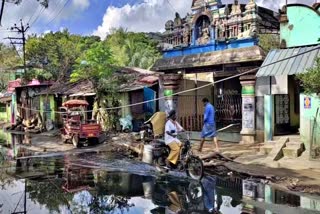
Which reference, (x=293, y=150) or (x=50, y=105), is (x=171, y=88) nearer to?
(x=293, y=150)

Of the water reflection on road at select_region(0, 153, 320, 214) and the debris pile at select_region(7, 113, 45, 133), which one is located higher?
the debris pile at select_region(7, 113, 45, 133)

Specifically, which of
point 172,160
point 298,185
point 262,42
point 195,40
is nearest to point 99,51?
point 195,40

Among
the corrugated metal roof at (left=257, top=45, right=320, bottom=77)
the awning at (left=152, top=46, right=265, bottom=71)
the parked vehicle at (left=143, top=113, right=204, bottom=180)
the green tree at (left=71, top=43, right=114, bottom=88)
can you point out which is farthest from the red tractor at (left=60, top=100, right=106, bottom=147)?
the corrugated metal roof at (left=257, top=45, right=320, bottom=77)

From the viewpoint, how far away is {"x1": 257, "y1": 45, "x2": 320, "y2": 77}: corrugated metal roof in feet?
44.6

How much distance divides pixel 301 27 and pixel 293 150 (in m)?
4.66

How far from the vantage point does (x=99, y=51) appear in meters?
25.1

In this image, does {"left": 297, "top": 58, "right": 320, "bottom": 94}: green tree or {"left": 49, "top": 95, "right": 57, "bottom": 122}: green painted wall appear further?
{"left": 49, "top": 95, "right": 57, "bottom": 122}: green painted wall

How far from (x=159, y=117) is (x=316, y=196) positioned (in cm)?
865

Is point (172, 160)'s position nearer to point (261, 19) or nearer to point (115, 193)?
point (115, 193)

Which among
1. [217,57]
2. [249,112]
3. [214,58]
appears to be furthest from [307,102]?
[214,58]

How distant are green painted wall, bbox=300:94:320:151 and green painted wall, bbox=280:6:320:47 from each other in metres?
2.21

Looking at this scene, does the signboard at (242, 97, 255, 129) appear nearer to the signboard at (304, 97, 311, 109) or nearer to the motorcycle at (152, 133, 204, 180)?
the signboard at (304, 97, 311, 109)

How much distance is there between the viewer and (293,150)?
13.0 metres

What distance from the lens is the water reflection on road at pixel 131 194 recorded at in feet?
26.5
